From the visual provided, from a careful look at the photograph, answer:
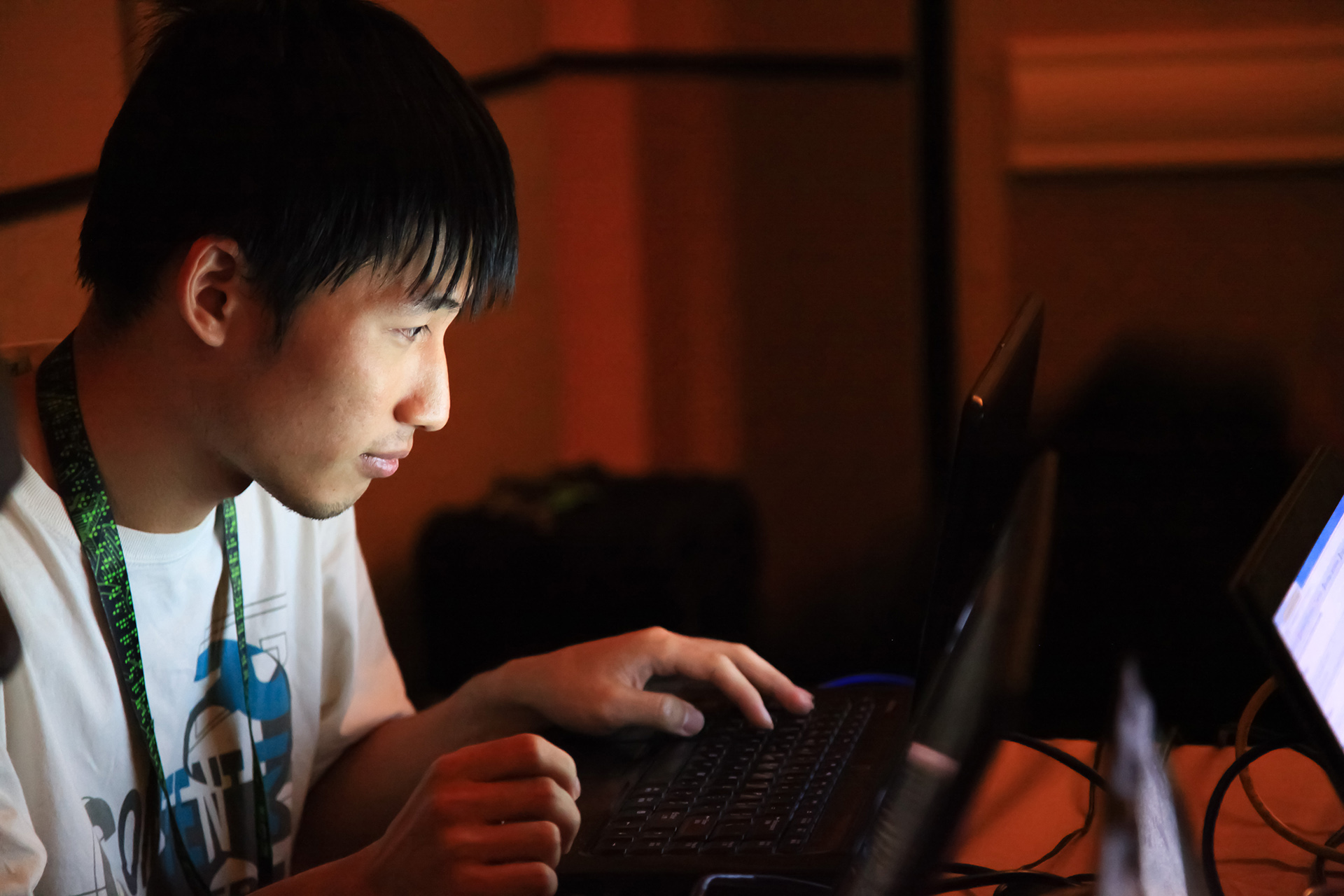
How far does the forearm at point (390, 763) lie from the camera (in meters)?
1.07

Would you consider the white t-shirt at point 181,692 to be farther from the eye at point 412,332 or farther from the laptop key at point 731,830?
the laptop key at point 731,830

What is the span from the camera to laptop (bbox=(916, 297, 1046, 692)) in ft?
2.43

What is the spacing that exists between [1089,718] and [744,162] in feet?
5.74

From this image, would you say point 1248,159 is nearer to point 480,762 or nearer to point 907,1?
point 907,1

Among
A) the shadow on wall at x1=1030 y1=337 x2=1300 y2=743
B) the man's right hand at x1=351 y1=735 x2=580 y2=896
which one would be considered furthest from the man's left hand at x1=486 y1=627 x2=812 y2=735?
the shadow on wall at x1=1030 y1=337 x2=1300 y2=743

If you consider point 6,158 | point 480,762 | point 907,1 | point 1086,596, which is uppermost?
point 907,1

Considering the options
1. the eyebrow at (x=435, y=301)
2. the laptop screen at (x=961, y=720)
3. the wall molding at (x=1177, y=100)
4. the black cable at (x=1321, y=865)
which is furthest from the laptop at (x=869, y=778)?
the wall molding at (x=1177, y=100)

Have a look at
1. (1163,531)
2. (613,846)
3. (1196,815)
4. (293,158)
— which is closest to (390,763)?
(613,846)

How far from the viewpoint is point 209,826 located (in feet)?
3.35

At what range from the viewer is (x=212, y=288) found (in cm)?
91

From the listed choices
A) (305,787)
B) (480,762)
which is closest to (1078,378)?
(305,787)

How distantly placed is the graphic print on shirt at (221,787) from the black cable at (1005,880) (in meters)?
0.59

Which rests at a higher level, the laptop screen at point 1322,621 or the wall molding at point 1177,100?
the wall molding at point 1177,100

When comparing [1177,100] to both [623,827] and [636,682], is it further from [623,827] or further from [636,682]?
[623,827]
